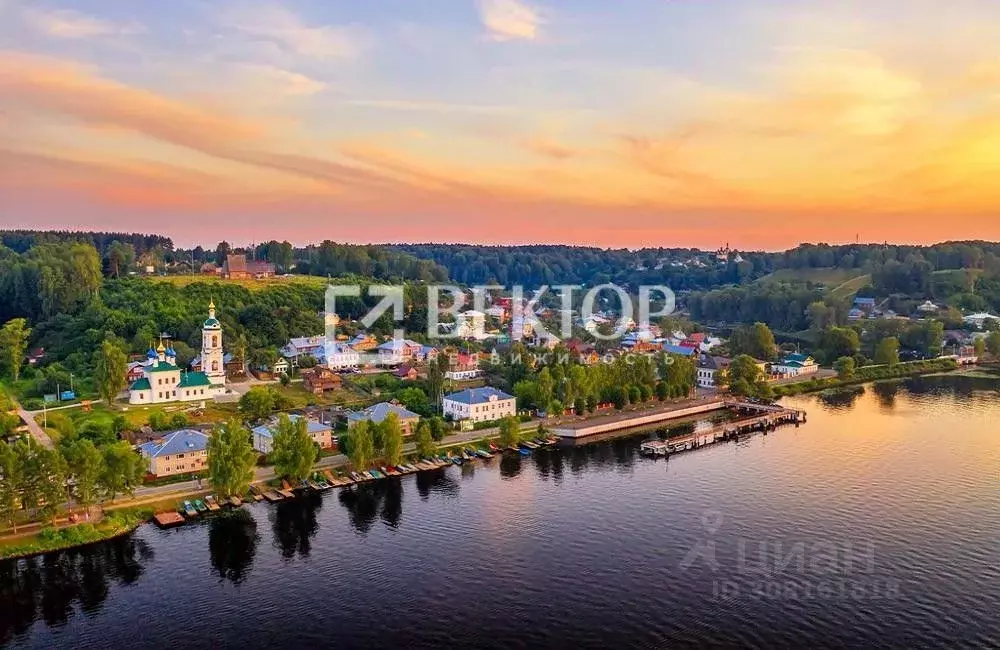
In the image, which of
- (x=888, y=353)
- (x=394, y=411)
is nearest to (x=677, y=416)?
(x=394, y=411)

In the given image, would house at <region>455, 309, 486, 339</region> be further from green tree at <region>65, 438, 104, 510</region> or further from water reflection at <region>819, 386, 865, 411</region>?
green tree at <region>65, 438, 104, 510</region>

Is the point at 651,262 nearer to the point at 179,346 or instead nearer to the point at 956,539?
the point at 179,346

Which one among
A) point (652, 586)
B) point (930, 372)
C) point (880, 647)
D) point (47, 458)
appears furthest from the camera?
point (930, 372)

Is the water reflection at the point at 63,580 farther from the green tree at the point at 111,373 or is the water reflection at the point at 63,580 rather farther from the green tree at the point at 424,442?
the green tree at the point at 111,373

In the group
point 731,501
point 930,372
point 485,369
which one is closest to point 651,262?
point 930,372

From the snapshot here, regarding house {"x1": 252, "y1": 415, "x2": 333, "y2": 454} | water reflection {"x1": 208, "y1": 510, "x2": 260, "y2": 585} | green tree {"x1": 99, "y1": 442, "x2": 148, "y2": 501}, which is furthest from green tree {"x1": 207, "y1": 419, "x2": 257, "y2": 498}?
house {"x1": 252, "y1": 415, "x2": 333, "y2": 454}
